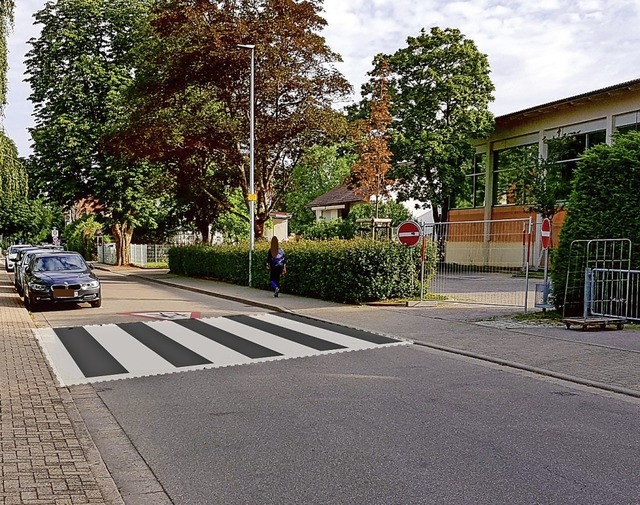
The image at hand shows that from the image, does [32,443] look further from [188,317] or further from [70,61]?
[70,61]

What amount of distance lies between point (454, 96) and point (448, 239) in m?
22.2

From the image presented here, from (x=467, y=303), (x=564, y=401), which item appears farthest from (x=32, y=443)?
(x=467, y=303)

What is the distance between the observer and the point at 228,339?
12016 millimetres

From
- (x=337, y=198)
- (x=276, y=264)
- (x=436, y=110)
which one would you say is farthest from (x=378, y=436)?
(x=337, y=198)

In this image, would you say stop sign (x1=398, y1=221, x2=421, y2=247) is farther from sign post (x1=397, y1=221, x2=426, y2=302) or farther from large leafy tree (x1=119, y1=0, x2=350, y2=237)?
large leafy tree (x1=119, y1=0, x2=350, y2=237)

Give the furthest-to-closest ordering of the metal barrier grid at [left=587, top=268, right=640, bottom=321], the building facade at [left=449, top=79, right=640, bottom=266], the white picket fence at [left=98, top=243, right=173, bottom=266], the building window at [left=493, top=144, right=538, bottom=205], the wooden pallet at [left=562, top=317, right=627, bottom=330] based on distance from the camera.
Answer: the white picket fence at [left=98, top=243, right=173, bottom=266], the building window at [left=493, top=144, right=538, bottom=205], the building facade at [left=449, top=79, right=640, bottom=266], the metal barrier grid at [left=587, top=268, right=640, bottom=321], the wooden pallet at [left=562, top=317, right=627, bottom=330]

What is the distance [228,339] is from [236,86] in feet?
65.0

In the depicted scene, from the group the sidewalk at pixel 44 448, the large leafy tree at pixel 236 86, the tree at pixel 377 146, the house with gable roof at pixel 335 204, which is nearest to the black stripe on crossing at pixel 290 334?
the sidewalk at pixel 44 448

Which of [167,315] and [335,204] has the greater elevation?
[335,204]

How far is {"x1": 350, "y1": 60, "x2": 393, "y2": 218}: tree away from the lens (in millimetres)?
39656

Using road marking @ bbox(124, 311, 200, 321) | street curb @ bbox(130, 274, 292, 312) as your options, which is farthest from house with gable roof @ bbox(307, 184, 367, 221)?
road marking @ bbox(124, 311, 200, 321)

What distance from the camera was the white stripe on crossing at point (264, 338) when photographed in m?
10.7

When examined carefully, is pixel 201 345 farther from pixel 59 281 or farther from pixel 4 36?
pixel 4 36

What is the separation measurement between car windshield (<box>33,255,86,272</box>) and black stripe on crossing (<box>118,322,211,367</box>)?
568 cm
